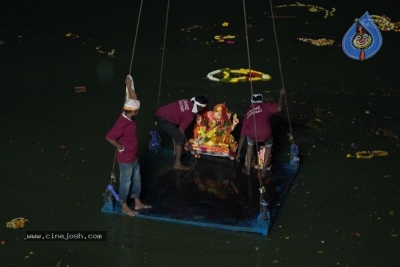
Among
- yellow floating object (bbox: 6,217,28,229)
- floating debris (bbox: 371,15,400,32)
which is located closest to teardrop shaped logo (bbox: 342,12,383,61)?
yellow floating object (bbox: 6,217,28,229)

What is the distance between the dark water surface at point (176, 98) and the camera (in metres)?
7.43

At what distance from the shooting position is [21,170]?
29.1ft

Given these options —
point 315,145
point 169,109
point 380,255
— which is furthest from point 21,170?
point 380,255

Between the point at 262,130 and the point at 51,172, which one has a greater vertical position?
the point at 262,130

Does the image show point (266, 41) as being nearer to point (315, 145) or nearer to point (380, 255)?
point (315, 145)

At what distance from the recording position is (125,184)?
25.7ft

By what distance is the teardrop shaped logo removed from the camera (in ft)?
26.7

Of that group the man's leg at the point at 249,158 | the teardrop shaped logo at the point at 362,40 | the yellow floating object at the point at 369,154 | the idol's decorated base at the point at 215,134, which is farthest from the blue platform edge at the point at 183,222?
the teardrop shaped logo at the point at 362,40

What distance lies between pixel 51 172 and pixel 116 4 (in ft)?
23.2

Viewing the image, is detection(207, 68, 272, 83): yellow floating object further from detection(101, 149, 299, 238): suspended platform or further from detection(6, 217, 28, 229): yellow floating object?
detection(6, 217, 28, 229): yellow floating object

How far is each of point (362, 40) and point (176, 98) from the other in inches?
133

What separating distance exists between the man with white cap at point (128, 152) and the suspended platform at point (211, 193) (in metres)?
0.16

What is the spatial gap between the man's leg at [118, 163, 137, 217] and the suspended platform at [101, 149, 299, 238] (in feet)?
0.36

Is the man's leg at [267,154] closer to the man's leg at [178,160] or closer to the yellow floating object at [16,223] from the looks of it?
the man's leg at [178,160]
